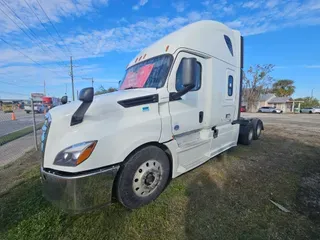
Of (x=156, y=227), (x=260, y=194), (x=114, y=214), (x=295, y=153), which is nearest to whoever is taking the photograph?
(x=156, y=227)

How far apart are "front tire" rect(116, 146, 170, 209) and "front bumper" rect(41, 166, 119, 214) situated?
0.65 feet

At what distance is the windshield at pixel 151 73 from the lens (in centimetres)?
306

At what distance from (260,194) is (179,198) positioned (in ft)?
4.89

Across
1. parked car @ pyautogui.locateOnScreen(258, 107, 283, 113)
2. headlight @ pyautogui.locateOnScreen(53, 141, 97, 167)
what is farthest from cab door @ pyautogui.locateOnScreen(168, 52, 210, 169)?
parked car @ pyautogui.locateOnScreen(258, 107, 283, 113)

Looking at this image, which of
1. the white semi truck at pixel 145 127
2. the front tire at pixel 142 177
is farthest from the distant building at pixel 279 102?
the front tire at pixel 142 177

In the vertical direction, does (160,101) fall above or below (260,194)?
above

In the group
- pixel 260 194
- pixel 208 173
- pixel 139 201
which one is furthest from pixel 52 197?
pixel 260 194

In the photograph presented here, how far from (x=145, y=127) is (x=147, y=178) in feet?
2.69

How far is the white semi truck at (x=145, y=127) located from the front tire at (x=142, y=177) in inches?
0.6

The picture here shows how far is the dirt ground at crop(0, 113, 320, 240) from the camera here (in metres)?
2.30

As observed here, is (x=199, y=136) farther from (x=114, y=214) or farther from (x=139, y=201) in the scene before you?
(x=114, y=214)

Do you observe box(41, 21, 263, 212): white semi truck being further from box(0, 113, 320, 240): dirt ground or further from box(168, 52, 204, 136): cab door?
box(0, 113, 320, 240): dirt ground

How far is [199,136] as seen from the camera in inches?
149

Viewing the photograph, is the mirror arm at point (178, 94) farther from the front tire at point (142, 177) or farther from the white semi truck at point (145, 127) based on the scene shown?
the front tire at point (142, 177)
